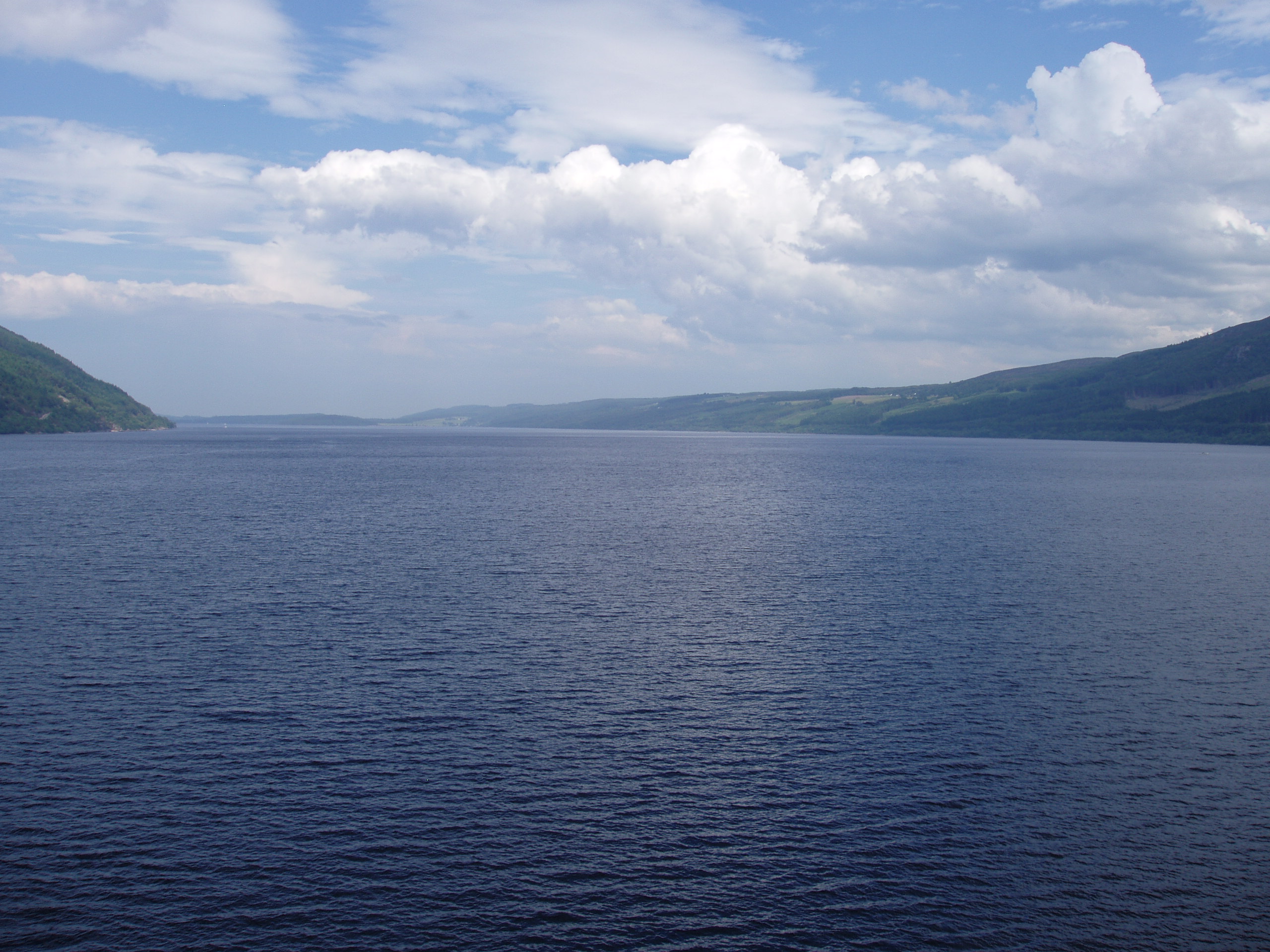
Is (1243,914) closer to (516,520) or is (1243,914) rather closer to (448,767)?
(448,767)

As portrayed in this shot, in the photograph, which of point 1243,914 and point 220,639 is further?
point 220,639

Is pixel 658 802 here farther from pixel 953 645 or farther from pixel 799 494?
pixel 799 494

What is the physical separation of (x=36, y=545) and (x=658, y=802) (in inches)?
2762

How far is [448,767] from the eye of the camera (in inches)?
1227

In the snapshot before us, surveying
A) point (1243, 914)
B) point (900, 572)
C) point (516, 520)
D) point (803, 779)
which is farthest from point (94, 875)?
point (516, 520)

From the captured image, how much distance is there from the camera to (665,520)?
332 ft

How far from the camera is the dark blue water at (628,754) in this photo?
2328 centimetres

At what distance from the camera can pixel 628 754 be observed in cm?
3253

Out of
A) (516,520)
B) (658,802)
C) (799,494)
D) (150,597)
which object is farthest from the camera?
(799,494)

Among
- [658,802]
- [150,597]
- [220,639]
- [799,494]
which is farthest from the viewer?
[799,494]

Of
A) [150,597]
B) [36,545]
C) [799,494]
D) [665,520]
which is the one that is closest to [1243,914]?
[150,597]

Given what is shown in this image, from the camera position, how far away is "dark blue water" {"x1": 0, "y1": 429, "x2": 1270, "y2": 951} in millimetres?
23281

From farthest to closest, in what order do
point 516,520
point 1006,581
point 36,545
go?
point 516,520, point 36,545, point 1006,581

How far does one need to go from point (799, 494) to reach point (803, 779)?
352ft
